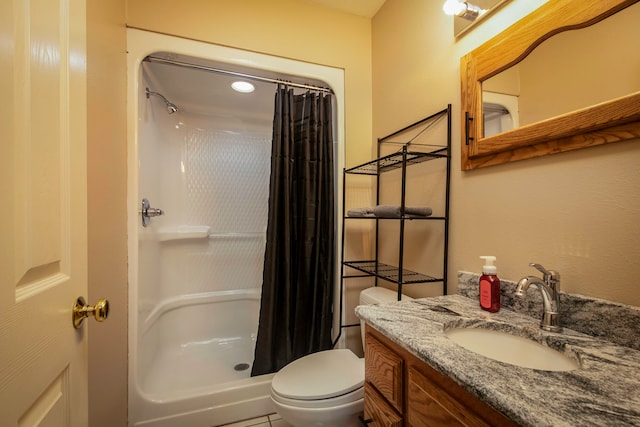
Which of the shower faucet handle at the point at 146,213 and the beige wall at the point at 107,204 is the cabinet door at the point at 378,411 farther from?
the shower faucet handle at the point at 146,213

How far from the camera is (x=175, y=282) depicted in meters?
2.15

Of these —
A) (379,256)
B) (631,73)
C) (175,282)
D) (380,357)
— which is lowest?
(175,282)

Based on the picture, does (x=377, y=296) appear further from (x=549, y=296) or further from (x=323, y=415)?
(x=549, y=296)

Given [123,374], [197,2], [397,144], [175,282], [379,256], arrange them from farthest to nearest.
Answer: [175,282]
[379,256]
[397,144]
[197,2]
[123,374]

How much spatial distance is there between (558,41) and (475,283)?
820 millimetres

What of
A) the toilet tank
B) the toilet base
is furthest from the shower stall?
the toilet tank

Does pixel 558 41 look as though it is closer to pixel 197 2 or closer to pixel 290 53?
pixel 290 53

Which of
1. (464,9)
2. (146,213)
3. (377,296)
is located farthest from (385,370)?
(146,213)

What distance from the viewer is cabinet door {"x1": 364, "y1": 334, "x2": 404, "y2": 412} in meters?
0.72

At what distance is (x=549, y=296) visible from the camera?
0.73 m

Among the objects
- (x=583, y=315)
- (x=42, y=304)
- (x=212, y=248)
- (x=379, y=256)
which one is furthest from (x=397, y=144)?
(x=212, y=248)

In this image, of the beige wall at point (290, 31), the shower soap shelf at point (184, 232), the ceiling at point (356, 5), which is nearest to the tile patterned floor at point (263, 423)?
the shower soap shelf at point (184, 232)

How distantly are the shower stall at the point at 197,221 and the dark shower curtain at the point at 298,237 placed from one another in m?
0.13

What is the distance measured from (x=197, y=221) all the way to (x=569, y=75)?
94.5 inches
